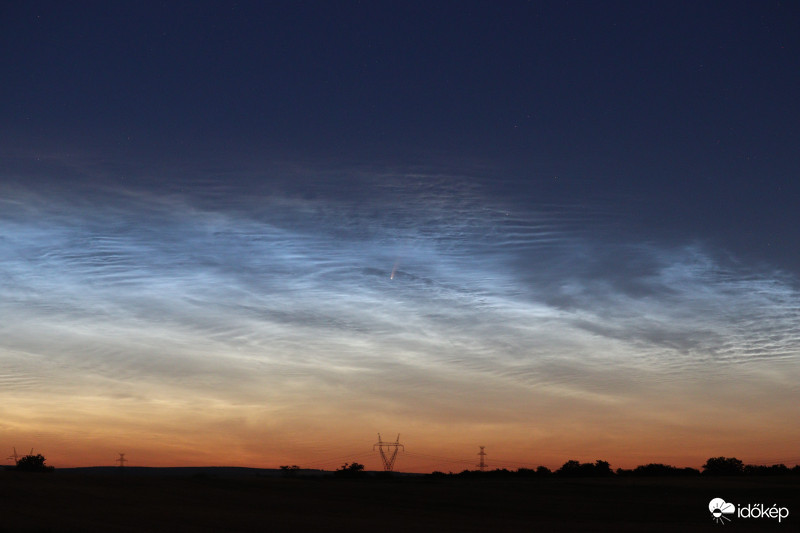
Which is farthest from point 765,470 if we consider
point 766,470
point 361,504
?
point 361,504

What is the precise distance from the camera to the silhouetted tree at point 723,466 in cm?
10731

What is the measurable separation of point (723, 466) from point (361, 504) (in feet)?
228

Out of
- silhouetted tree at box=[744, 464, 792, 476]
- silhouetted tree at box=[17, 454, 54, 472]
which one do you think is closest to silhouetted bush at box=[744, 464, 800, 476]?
silhouetted tree at box=[744, 464, 792, 476]

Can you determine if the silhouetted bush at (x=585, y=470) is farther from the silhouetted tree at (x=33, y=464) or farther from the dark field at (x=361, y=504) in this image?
the silhouetted tree at (x=33, y=464)

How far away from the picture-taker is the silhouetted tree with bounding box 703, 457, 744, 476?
107312 mm

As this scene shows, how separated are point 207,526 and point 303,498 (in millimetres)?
21815

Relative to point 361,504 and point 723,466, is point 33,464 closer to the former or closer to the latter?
point 361,504

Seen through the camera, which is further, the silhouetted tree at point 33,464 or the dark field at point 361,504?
the silhouetted tree at point 33,464

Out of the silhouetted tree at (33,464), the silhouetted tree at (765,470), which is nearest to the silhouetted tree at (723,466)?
the silhouetted tree at (765,470)

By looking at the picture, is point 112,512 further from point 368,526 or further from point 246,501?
point 368,526

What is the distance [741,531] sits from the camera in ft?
135

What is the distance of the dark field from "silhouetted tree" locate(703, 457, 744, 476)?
3171 cm

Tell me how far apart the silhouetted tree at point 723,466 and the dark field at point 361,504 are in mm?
31708

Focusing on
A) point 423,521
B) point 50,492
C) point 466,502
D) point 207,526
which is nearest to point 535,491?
point 466,502
